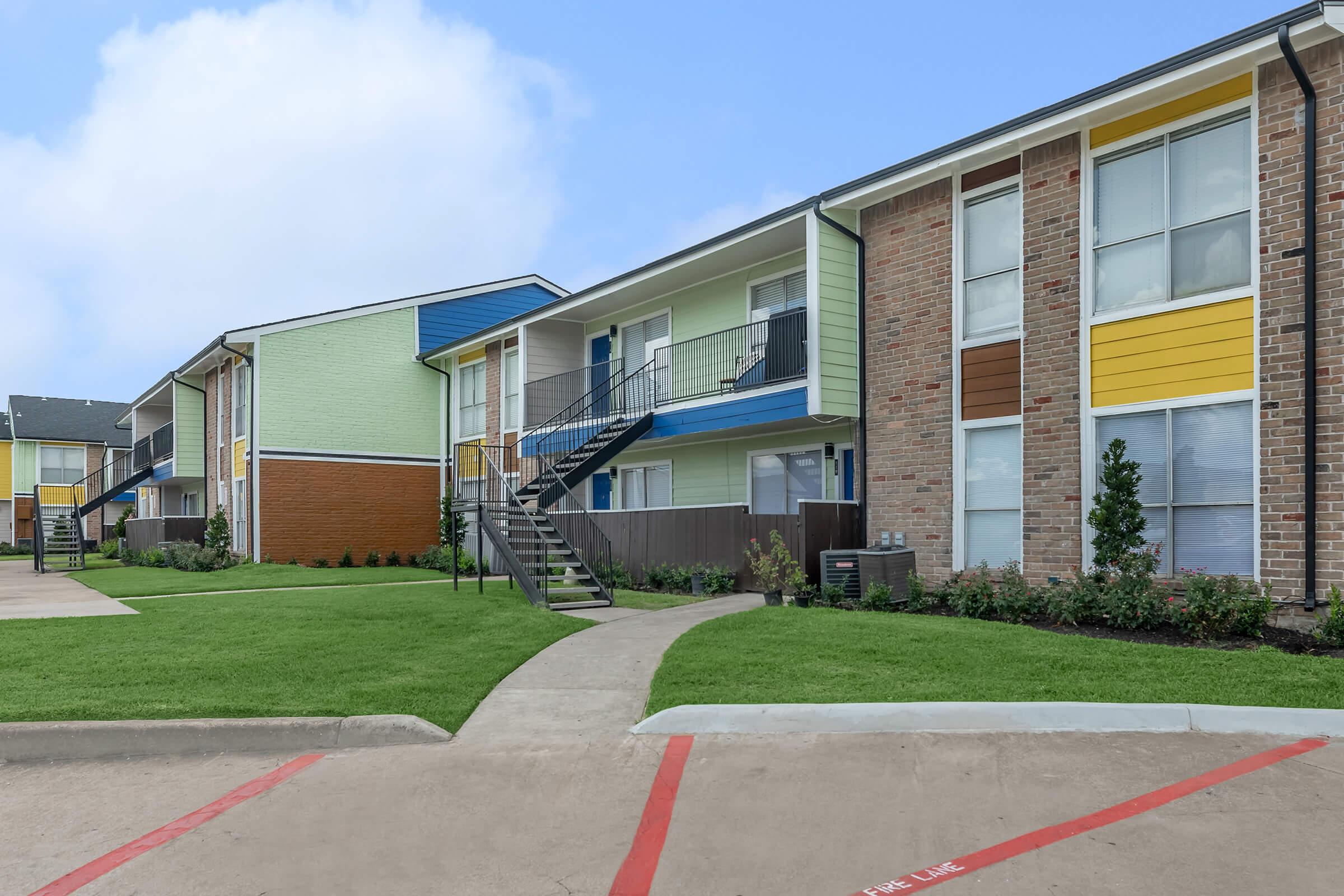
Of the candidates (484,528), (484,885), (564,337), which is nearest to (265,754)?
(484,885)

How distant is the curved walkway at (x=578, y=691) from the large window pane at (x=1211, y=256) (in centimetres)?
672

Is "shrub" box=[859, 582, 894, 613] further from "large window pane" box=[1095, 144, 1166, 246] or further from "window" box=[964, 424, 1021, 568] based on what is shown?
"large window pane" box=[1095, 144, 1166, 246]

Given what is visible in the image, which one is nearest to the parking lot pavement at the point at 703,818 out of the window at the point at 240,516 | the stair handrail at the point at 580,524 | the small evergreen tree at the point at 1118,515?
the small evergreen tree at the point at 1118,515

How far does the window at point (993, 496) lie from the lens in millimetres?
12789

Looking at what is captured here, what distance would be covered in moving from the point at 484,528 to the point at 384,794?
33.0 feet

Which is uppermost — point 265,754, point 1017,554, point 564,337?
point 564,337

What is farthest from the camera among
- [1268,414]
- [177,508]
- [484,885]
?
[177,508]

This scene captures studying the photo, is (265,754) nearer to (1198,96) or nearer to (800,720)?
(800,720)

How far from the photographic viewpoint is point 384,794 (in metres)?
5.81

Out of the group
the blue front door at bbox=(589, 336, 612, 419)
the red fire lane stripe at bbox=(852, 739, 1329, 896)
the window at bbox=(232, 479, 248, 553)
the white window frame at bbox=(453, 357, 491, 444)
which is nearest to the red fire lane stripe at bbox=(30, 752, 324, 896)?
the red fire lane stripe at bbox=(852, 739, 1329, 896)

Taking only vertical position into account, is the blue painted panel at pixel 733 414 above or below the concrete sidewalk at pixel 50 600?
above

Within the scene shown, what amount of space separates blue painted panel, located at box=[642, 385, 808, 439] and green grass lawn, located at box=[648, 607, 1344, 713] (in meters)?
5.46

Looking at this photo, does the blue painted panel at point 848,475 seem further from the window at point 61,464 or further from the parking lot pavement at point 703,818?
the window at point 61,464

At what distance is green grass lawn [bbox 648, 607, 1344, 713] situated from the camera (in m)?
7.22
